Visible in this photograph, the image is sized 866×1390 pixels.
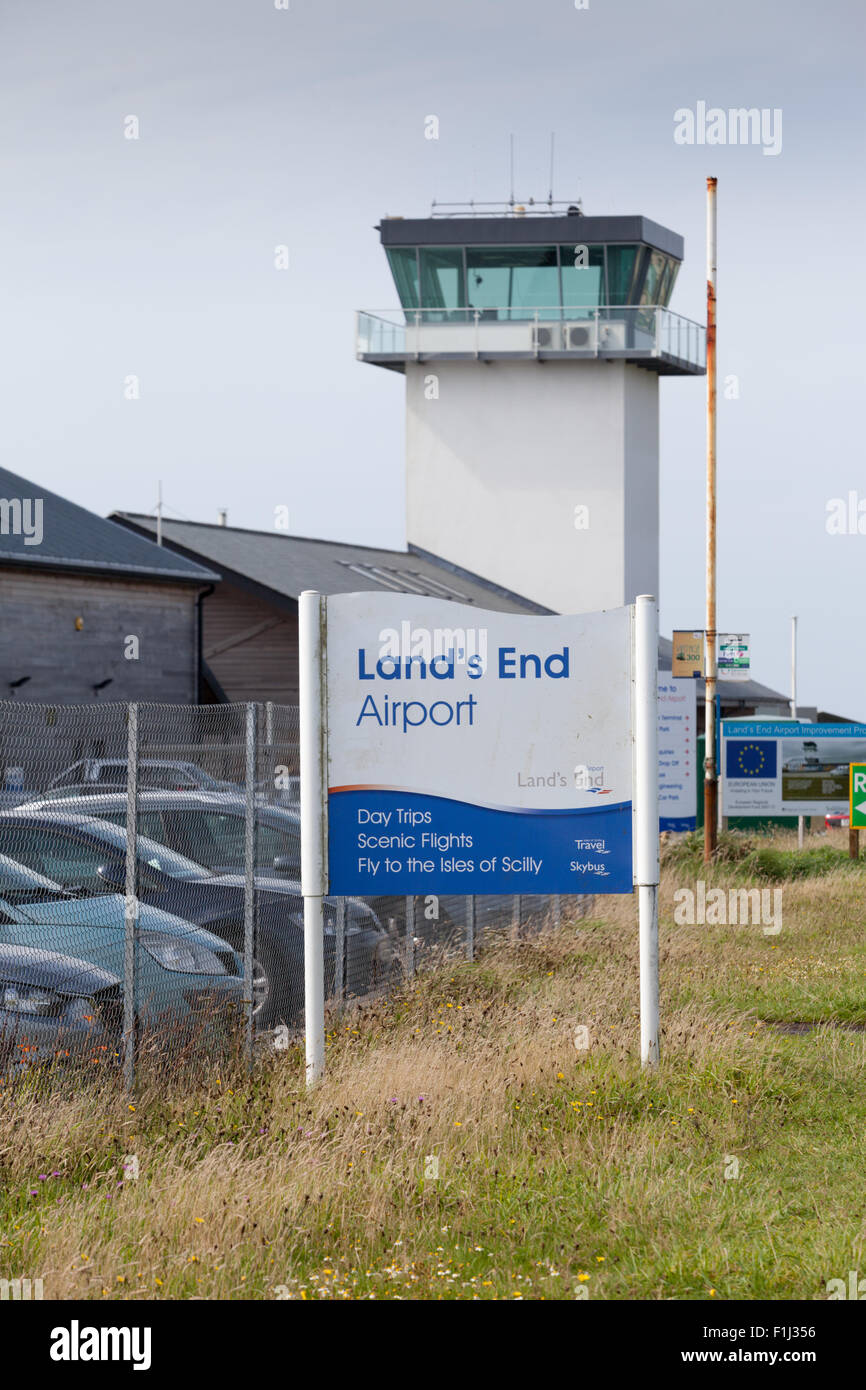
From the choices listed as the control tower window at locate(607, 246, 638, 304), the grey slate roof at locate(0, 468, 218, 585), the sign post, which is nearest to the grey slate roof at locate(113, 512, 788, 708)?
the grey slate roof at locate(0, 468, 218, 585)

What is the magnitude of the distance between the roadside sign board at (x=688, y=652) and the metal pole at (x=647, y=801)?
15.0 metres

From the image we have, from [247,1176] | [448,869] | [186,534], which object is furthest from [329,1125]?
[186,534]

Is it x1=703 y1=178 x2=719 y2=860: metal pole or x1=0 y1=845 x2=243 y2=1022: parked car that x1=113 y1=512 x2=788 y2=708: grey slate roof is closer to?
x1=703 y1=178 x2=719 y2=860: metal pole

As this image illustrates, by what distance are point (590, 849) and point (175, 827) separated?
384 cm

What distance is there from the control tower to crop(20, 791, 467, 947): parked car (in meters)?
31.8

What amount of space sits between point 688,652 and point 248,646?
1818 centimetres

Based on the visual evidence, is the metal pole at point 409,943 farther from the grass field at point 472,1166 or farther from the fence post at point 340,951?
the grass field at point 472,1166

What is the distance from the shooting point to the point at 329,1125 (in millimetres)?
7445

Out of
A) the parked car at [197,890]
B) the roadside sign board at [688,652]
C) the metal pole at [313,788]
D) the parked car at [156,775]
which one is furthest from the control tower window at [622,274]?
the metal pole at [313,788]

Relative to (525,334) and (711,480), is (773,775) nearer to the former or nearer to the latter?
(711,480)

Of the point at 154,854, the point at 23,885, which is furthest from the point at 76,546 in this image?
the point at 23,885

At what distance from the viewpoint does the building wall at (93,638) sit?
3188 cm

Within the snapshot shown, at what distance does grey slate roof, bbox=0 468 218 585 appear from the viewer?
104 ft
